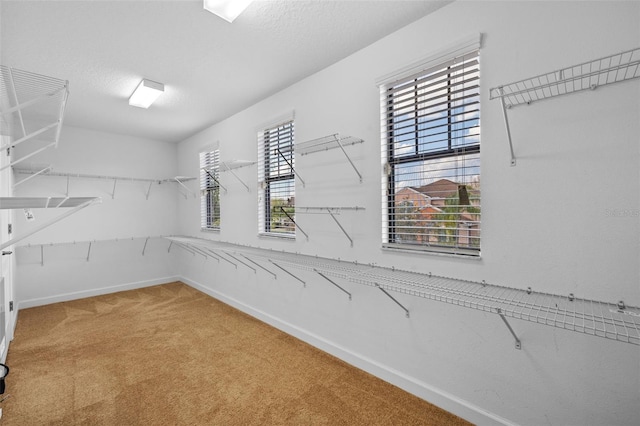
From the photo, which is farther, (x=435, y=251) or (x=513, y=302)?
(x=435, y=251)

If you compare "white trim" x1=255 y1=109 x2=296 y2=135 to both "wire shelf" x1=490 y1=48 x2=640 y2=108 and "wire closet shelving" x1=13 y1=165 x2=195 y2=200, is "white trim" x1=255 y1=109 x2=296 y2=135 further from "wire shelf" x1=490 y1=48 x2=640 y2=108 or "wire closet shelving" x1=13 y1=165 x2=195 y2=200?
"wire shelf" x1=490 y1=48 x2=640 y2=108

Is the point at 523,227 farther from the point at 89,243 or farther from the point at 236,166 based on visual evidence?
the point at 89,243

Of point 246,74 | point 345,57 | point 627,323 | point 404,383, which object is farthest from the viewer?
point 246,74

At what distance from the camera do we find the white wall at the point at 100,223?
397 cm

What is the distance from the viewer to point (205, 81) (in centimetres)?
275

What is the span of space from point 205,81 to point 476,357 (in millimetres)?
3036

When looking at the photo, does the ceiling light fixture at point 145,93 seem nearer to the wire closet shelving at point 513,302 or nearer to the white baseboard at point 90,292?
the wire closet shelving at point 513,302

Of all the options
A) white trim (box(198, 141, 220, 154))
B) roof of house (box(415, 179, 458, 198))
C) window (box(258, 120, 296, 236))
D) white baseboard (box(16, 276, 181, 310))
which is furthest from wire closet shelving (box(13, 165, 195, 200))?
roof of house (box(415, 179, 458, 198))

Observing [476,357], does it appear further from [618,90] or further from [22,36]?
[22,36]

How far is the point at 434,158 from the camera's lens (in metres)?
1.89

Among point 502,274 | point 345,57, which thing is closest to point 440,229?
point 502,274

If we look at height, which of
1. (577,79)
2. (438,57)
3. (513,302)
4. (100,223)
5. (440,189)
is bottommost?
(513,302)

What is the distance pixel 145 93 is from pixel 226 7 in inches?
64.3

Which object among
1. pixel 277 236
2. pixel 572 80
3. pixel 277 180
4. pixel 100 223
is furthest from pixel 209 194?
pixel 572 80
